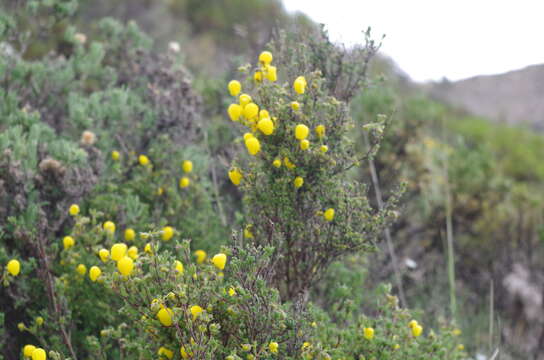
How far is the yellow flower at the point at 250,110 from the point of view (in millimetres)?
1698

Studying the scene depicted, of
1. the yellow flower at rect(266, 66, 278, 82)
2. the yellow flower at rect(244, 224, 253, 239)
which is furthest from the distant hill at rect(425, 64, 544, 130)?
the yellow flower at rect(244, 224, 253, 239)

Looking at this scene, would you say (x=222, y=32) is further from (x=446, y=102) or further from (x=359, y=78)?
(x=359, y=78)

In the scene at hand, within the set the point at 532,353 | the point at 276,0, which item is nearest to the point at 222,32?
the point at 276,0

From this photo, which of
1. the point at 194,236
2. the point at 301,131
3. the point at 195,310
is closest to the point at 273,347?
the point at 195,310

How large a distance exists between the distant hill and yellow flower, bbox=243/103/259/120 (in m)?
3.72

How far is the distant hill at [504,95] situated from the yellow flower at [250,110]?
3.72m

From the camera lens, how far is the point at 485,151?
546 centimetres

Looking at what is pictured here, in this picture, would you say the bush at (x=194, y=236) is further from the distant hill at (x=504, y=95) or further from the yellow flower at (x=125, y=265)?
the distant hill at (x=504, y=95)

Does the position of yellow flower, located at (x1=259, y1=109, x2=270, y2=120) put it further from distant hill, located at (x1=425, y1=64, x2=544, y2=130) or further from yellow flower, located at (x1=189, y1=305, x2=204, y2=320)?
distant hill, located at (x1=425, y1=64, x2=544, y2=130)

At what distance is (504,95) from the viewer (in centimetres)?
773

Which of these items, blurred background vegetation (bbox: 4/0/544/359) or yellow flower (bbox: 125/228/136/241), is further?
blurred background vegetation (bbox: 4/0/544/359)

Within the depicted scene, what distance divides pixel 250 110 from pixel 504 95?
722 centimetres

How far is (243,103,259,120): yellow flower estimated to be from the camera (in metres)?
1.70

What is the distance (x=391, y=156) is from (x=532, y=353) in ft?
6.59
